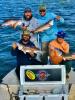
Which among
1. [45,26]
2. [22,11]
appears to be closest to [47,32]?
[45,26]

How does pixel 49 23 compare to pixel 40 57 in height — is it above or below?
above

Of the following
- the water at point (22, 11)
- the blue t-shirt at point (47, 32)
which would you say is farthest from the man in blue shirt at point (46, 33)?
the water at point (22, 11)

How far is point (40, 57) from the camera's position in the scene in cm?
637

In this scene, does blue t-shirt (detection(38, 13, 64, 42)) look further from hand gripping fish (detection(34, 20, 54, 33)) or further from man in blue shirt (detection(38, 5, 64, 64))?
hand gripping fish (detection(34, 20, 54, 33))

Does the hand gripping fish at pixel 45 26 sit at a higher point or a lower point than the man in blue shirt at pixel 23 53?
higher

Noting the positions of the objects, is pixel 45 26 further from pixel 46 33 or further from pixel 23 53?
pixel 23 53

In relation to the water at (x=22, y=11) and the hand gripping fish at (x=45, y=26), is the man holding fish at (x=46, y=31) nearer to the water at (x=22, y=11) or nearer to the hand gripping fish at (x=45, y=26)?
the hand gripping fish at (x=45, y=26)

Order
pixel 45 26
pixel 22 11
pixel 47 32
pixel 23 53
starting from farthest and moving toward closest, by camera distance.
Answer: pixel 22 11 < pixel 47 32 < pixel 45 26 < pixel 23 53

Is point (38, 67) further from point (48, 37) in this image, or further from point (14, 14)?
point (14, 14)

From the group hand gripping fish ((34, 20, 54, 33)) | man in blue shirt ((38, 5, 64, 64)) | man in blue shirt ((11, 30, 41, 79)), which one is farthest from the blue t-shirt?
man in blue shirt ((11, 30, 41, 79))

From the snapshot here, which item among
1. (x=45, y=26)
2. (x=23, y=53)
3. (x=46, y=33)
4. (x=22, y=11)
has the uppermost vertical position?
(x=45, y=26)

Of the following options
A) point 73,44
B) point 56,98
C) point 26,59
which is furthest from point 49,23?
point 73,44

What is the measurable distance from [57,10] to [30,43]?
6980 mm

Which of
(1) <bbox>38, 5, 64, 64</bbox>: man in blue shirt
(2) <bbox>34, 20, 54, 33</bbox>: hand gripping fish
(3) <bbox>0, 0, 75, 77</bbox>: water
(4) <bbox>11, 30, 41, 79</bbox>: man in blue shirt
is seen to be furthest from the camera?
(3) <bbox>0, 0, 75, 77</bbox>: water
